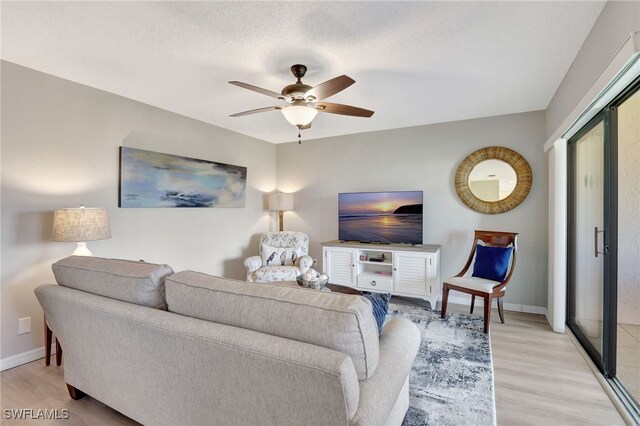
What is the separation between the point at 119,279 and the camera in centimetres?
158

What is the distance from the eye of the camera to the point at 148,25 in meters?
1.91

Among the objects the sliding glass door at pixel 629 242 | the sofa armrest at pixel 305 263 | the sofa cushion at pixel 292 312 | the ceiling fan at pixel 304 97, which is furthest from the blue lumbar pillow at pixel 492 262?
the sofa cushion at pixel 292 312

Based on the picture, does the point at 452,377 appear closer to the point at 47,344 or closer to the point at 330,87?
the point at 330,87

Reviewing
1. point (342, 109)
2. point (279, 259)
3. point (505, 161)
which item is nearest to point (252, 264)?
point (279, 259)

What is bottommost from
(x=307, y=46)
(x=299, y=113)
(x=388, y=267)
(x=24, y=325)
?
(x=24, y=325)

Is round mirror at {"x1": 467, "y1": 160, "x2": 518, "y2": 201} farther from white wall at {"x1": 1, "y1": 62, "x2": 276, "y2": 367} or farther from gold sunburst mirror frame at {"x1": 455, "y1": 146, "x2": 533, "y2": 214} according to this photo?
white wall at {"x1": 1, "y1": 62, "x2": 276, "y2": 367}

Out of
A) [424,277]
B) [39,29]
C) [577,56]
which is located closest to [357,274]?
[424,277]

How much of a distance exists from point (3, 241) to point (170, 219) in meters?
1.41

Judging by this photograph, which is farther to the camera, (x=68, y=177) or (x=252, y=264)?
(x=252, y=264)

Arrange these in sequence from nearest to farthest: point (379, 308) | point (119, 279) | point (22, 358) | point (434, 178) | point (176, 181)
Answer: point (379, 308) < point (119, 279) < point (22, 358) < point (176, 181) < point (434, 178)

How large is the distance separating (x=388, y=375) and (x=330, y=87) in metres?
1.87

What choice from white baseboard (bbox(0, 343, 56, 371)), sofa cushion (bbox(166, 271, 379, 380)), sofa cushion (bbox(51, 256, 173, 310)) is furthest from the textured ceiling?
white baseboard (bbox(0, 343, 56, 371))

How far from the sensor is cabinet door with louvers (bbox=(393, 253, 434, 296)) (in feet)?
11.9

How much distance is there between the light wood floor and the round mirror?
1.70 meters
